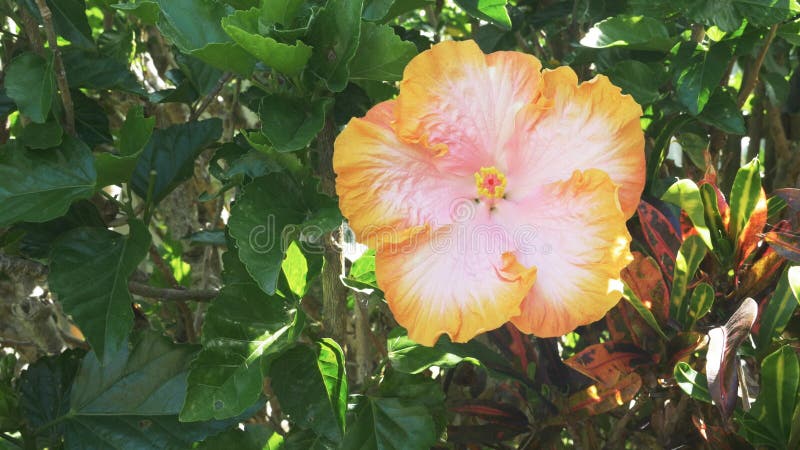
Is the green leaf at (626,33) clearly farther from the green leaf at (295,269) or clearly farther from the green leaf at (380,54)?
the green leaf at (295,269)

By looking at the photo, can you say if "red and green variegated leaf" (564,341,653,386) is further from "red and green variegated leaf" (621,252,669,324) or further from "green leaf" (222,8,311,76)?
"green leaf" (222,8,311,76)

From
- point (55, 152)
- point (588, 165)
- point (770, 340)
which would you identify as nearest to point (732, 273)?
point (770, 340)

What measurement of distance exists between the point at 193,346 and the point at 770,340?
2.77 ft

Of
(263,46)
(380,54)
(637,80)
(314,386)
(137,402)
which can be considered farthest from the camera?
(637,80)

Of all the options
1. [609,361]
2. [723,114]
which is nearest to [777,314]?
[609,361]

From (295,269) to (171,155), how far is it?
282 mm

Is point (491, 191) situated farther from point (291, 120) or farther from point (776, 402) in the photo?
point (776, 402)

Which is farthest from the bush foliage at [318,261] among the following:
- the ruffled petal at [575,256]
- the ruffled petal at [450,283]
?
the ruffled petal at [575,256]

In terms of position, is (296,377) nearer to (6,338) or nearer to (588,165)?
(588,165)

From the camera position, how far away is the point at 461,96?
96 centimetres

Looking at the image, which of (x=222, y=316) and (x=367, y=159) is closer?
(x=367, y=159)

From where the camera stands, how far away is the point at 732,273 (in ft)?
3.99

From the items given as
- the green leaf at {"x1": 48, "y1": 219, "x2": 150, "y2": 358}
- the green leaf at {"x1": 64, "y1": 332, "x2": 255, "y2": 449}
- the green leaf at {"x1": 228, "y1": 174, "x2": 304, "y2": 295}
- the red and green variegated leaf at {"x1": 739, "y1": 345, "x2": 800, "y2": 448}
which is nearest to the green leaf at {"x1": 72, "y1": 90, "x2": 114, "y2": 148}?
the green leaf at {"x1": 48, "y1": 219, "x2": 150, "y2": 358}

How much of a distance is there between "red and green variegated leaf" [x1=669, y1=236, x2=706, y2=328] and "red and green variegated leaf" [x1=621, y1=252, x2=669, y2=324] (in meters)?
0.01
